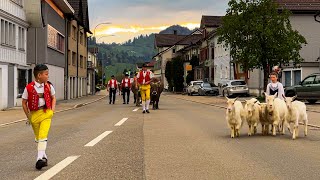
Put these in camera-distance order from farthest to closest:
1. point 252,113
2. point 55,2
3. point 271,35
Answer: point 55,2
point 271,35
point 252,113

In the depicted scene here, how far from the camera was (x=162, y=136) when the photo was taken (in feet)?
41.4

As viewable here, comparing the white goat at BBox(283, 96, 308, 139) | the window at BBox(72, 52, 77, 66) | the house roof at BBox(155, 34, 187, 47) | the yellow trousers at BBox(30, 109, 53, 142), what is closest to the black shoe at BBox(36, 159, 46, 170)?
the yellow trousers at BBox(30, 109, 53, 142)

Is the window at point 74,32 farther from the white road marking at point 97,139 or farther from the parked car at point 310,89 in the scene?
the white road marking at point 97,139

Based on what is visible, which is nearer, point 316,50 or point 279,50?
point 279,50

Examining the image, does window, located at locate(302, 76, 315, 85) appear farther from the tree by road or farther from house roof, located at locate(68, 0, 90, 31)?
house roof, located at locate(68, 0, 90, 31)

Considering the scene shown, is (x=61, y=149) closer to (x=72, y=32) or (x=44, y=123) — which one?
(x=44, y=123)

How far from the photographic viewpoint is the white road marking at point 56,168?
7200 millimetres

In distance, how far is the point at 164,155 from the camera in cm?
932

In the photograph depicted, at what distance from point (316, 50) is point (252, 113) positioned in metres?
41.4

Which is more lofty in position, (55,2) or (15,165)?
(55,2)

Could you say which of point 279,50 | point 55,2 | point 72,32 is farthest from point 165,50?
point 279,50

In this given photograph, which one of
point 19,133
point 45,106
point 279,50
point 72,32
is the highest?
point 72,32

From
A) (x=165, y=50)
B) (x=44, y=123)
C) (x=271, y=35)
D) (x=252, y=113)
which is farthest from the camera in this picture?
(x=165, y=50)

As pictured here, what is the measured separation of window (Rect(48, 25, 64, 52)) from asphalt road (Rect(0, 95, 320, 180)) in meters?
25.8
